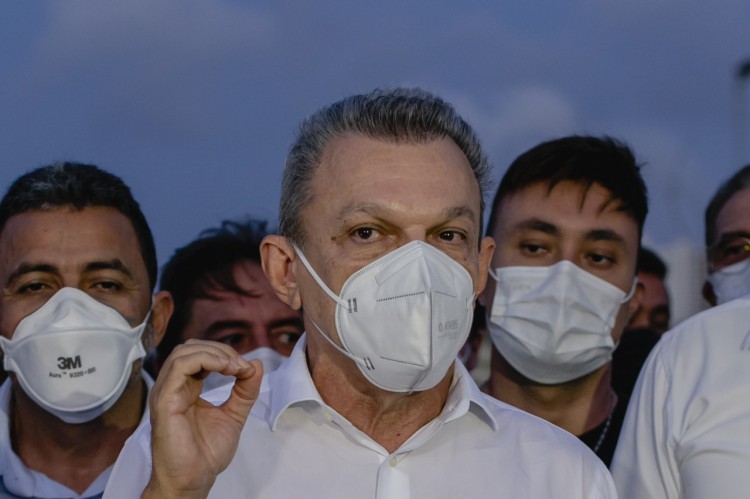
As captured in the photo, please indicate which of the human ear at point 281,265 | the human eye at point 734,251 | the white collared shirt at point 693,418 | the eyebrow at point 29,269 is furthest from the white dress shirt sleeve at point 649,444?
the eyebrow at point 29,269

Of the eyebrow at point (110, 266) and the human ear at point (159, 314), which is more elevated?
the eyebrow at point (110, 266)

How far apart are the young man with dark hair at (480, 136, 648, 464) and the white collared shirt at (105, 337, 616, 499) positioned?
1.39 metres

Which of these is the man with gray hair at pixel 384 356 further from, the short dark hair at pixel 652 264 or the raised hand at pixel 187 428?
the short dark hair at pixel 652 264

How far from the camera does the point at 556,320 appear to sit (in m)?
4.21

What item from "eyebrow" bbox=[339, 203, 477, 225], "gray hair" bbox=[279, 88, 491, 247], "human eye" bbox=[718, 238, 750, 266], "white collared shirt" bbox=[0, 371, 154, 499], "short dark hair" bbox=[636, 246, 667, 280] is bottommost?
"short dark hair" bbox=[636, 246, 667, 280]

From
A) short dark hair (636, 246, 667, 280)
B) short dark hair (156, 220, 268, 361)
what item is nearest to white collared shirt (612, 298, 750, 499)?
short dark hair (156, 220, 268, 361)

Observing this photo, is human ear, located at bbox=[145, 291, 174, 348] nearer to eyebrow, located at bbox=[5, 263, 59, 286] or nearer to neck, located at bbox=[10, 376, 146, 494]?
neck, located at bbox=[10, 376, 146, 494]

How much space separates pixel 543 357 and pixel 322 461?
5.58ft

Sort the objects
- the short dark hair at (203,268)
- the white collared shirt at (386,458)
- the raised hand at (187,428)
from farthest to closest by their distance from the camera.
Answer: the short dark hair at (203,268), the white collared shirt at (386,458), the raised hand at (187,428)

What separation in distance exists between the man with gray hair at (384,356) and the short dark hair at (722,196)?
202cm

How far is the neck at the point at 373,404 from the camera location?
281 cm

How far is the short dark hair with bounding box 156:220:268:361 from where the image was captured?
5.16 metres

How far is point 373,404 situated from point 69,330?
1267mm

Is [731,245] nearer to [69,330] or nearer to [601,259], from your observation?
[601,259]
